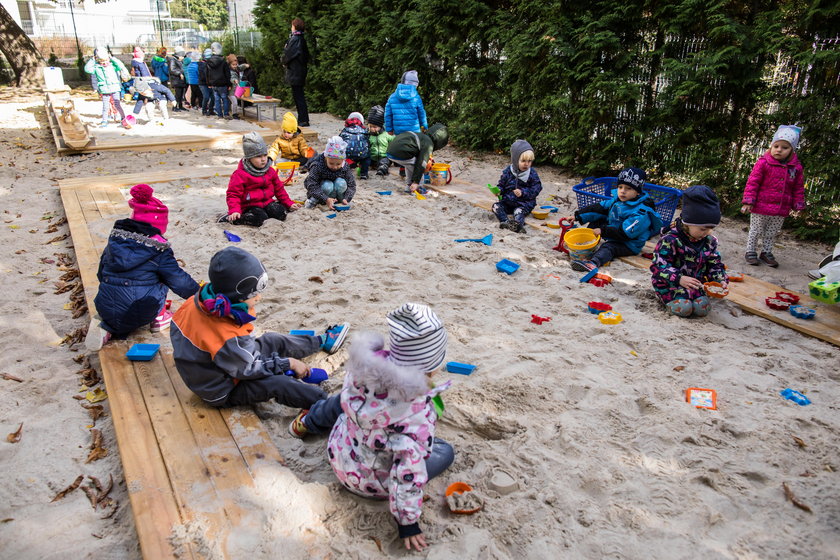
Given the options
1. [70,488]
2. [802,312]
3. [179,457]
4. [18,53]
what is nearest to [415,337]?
[179,457]

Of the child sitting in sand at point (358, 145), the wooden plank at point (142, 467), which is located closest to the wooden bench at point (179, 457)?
the wooden plank at point (142, 467)

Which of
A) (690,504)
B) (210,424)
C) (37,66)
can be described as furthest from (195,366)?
(37,66)

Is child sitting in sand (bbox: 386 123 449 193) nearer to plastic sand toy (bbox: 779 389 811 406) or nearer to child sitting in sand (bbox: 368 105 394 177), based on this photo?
child sitting in sand (bbox: 368 105 394 177)

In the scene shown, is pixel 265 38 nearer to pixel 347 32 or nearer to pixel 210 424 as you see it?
pixel 347 32

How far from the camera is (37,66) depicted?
70.4 feet

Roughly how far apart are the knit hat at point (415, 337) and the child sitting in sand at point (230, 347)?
107 centimetres

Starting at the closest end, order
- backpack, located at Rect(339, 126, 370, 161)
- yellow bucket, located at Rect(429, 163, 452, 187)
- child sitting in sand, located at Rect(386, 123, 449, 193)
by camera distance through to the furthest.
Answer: child sitting in sand, located at Rect(386, 123, 449, 193) → yellow bucket, located at Rect(429, 163, 452, 187) → backpack, located at Rect(339, 126, 370, 161)

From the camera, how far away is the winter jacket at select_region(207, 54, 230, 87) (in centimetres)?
1402

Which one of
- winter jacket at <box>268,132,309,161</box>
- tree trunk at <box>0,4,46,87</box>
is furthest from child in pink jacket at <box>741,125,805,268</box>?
tree trunk at <box>0,4,46,87</box>

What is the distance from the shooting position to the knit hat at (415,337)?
2.26 meters

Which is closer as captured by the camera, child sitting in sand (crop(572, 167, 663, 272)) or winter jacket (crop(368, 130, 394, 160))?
child sitting in sand (crop(572, 167, 663, 272))

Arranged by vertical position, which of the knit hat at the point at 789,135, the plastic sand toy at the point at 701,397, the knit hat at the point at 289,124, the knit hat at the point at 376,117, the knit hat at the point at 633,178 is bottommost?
the plastic sand toy at the point at 701,397

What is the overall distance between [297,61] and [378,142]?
16.4 ft

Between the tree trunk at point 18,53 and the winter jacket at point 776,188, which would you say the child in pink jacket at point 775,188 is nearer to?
the winter jacket at point 776,188
